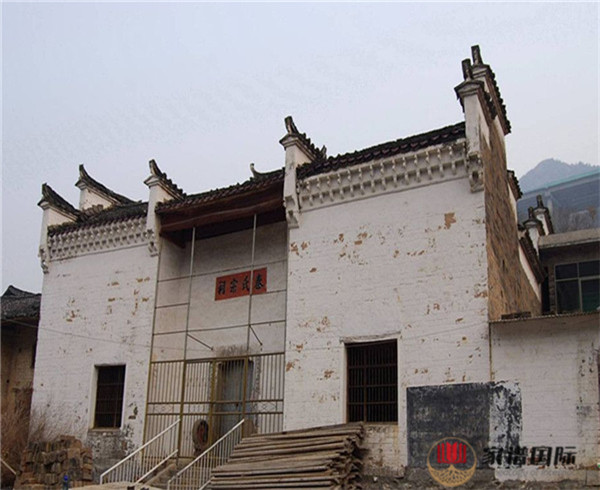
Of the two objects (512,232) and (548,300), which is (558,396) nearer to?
(512,232)

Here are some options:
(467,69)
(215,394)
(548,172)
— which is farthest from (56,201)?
(548,172)

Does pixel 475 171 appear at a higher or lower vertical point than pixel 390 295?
higher

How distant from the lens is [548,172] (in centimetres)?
18788

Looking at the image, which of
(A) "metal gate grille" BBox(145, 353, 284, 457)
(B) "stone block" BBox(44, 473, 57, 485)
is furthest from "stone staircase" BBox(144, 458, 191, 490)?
(B) "stone block" BBox(44, 473, 57, 485)

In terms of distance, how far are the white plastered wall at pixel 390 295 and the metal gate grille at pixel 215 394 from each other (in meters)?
Result: 1.50

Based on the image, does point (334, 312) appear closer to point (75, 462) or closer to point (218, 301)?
point (218, 301)

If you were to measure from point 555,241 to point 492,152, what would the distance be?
9337 mm

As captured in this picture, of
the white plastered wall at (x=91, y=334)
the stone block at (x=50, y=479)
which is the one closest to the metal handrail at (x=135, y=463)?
the white plastered wall at (x=91, y=334)

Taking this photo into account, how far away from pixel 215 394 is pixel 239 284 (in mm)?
3258

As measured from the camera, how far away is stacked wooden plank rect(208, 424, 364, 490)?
534 inches

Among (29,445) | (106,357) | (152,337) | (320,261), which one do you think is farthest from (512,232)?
(29,445)

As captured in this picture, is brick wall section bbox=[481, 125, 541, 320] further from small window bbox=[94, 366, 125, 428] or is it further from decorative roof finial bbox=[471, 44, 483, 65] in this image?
small window bbox=[94, 366, 125, 428]

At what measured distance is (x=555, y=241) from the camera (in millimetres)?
24469

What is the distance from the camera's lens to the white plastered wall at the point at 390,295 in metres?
14.4
